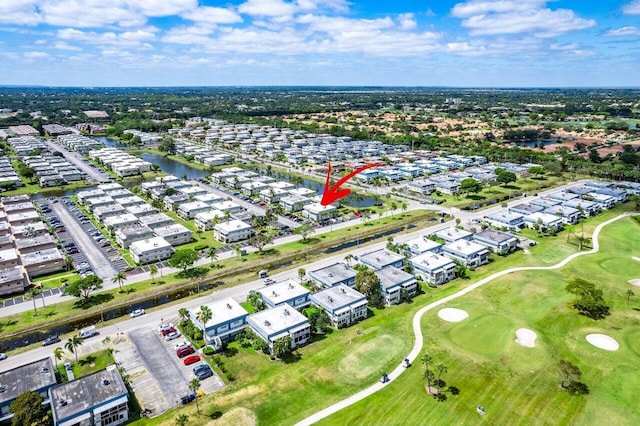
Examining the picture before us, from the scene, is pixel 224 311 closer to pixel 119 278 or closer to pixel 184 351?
pixel 184 351

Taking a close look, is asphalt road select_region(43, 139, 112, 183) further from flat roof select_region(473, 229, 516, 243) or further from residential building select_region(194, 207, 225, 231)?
flat roof select_region(473, 229, 516, 243)

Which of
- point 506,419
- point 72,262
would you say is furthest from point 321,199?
point 506,419

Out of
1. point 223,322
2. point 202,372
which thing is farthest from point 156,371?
point 223,322

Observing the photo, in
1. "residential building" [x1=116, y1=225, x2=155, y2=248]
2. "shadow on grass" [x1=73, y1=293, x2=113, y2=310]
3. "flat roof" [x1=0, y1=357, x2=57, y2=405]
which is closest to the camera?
"flat roof" [x1=0, y1=357, x2=57, y2=405]

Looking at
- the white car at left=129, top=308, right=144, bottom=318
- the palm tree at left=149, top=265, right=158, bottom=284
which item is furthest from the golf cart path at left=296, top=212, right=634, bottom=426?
the palm tree at left=149, top=265, right=158, bottom=284

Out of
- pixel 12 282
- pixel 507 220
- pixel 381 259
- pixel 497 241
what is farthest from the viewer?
pixel 507 220

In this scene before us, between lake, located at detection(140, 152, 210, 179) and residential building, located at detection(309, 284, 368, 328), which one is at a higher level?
lake, located at detection(140, 152, 210, 179)
